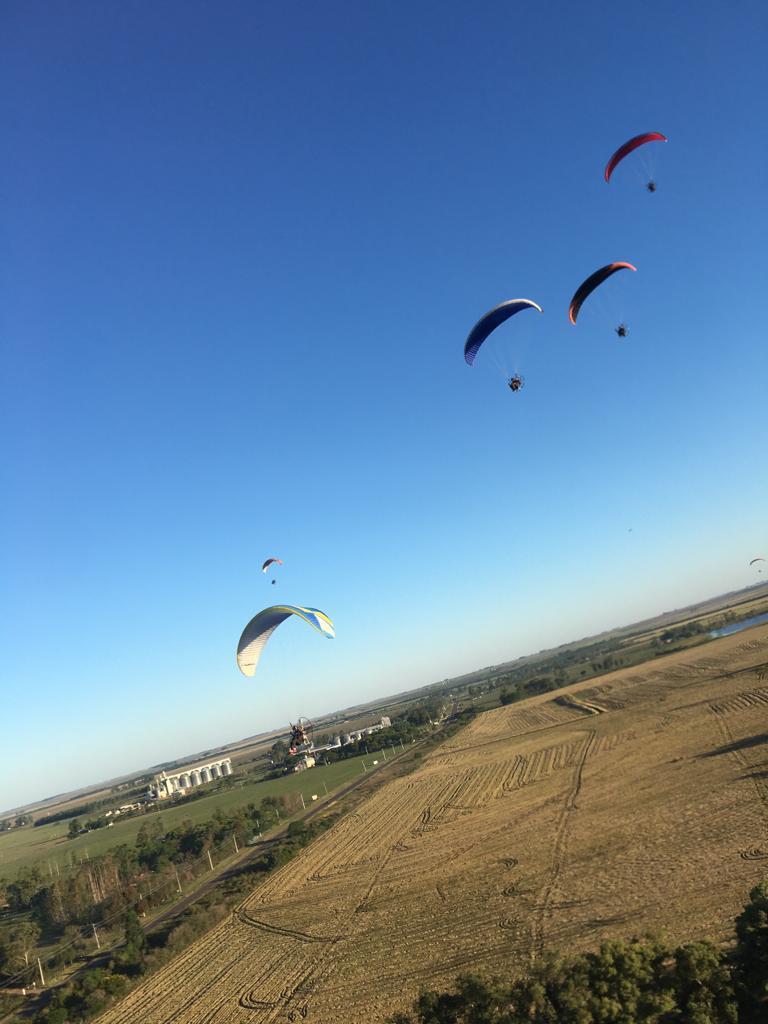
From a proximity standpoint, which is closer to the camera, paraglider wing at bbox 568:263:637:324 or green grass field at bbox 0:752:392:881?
paraglider wing at bbox 568:263:637:324

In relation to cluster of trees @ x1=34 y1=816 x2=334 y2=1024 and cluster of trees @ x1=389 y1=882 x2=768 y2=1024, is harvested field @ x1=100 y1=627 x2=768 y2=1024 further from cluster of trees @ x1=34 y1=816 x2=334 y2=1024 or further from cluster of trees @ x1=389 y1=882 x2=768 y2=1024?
cluster of trees @ x1=389 y1=882 x2=768 y2=1024

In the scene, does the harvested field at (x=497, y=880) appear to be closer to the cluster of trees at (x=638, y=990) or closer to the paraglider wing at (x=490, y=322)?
the cluster of trees at (x=638, y=990)

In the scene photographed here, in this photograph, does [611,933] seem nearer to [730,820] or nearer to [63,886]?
[730,820]

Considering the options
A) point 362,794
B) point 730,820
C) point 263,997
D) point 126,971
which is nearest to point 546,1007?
point 263,997

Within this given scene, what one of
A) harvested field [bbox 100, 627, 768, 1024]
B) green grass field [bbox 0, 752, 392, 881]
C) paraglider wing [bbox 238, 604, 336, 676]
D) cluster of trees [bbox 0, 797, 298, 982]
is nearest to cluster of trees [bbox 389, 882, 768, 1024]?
harvested field [bbox 100, 627, 768, 1024]

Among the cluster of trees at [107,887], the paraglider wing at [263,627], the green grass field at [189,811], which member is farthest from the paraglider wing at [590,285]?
A: the green grass field at [189,811]

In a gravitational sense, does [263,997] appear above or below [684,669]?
above
